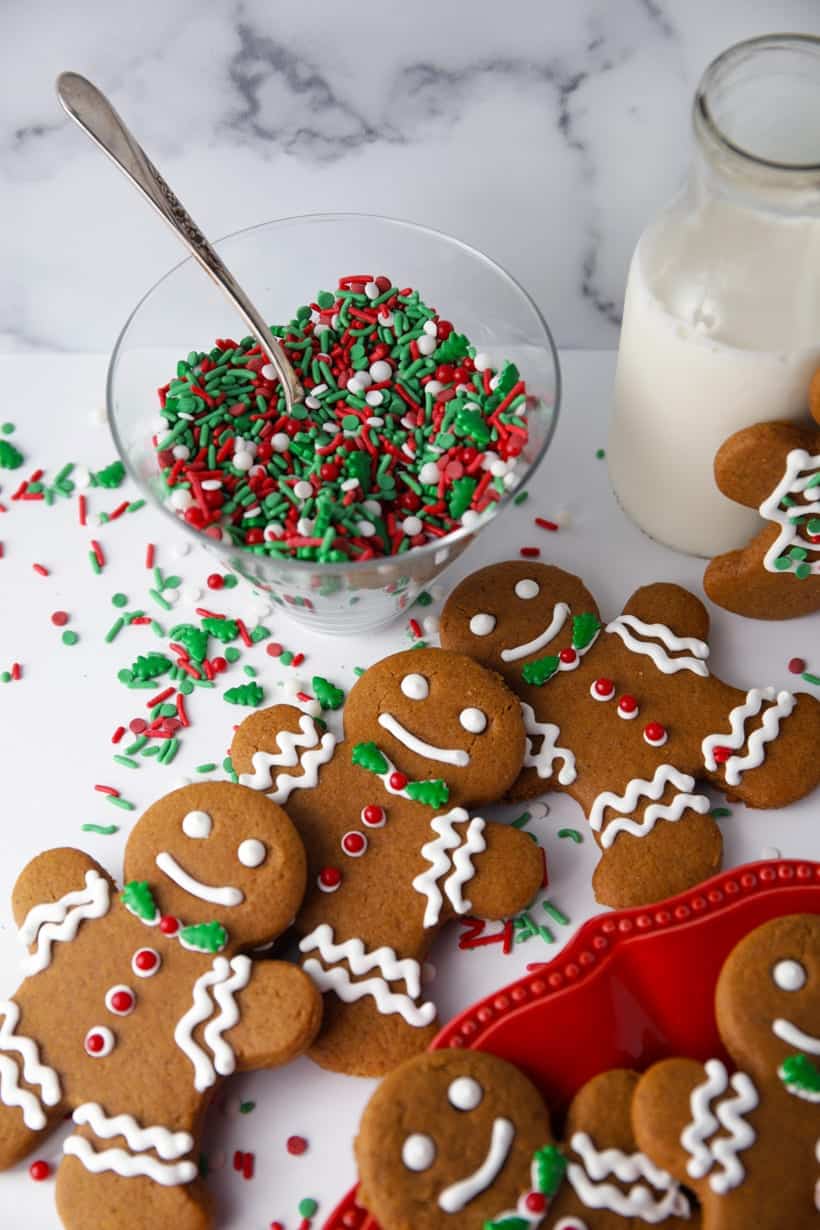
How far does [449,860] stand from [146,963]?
0.34 m

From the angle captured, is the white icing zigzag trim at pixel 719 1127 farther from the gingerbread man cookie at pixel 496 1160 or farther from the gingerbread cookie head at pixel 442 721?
the gingerbread cookie head at pixel 442 721

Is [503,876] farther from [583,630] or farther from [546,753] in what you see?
[583,630]

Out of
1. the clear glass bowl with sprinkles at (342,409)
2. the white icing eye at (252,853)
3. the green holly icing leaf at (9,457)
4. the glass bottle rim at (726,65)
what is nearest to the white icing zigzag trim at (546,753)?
the clear glass bowl with sprinkles at (342,409)

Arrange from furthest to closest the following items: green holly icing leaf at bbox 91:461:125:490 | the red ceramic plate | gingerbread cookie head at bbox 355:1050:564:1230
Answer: green holly icing leaf at bbox 91:461:125:490
the red ceramic plate
gingerbread cookie head at bbox 355:1050:564:1230

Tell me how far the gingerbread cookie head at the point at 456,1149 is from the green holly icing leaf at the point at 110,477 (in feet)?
2.97

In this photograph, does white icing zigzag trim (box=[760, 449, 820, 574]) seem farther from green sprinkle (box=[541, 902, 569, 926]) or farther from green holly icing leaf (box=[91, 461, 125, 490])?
green holly icing leaf (box=[91, 461, 125, 490])

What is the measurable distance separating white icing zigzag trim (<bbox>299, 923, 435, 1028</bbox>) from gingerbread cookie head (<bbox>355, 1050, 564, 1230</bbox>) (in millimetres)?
97

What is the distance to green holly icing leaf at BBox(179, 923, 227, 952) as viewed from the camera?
1324mm

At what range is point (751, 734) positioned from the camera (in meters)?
1.49

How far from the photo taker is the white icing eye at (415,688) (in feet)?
4.90

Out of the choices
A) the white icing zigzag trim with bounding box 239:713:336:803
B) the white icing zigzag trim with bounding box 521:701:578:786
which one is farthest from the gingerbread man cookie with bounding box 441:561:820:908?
the white icing zigzag trim with bounding box 239:713:336:803

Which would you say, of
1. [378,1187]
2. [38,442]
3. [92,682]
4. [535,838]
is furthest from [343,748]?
[38,442]

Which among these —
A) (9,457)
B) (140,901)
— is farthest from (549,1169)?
(9,457)

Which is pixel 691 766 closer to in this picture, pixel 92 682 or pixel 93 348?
pixel 92 682
